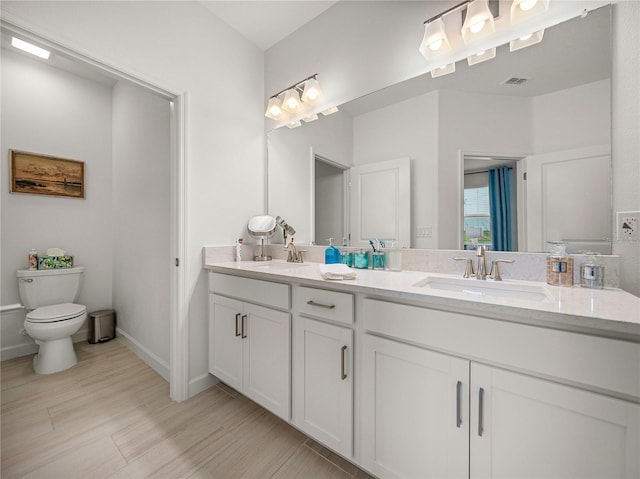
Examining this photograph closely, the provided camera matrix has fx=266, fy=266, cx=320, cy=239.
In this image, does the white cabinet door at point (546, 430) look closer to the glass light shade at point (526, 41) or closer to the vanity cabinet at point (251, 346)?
the vanity cabinet at point (251, 346)

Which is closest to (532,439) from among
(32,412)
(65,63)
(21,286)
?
(32,412)

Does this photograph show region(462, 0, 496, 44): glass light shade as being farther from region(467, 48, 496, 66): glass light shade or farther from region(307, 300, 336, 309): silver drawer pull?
region(307, 300, 336, 309): silver drawer pull

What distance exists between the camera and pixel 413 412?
97cm

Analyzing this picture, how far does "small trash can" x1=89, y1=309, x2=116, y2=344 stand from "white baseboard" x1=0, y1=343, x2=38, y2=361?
1.29 ft

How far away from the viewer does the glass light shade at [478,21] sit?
123cm

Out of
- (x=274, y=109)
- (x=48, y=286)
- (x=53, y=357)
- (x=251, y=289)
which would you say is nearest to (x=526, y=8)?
(x=274, y=109)

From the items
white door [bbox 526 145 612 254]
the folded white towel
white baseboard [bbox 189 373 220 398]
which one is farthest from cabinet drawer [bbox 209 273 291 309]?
white door [bbox 526 145 612 254]

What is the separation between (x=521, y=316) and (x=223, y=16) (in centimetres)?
254

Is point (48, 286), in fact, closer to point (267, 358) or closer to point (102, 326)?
point (102, 326)

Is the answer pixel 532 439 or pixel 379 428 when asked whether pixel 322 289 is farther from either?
pixel 532 439

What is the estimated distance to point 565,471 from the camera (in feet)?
2.39

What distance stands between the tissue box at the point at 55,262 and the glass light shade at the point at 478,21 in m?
3.57

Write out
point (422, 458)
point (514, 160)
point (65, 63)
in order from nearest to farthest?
1. point (422, 458)
2. point (514, 160)
3. point (65, 63)

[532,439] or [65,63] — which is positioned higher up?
[65,63]
